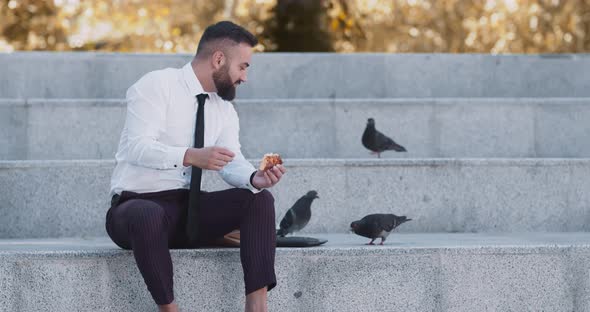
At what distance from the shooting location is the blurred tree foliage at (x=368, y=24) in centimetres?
1777

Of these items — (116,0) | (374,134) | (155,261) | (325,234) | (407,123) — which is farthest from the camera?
(116,0)

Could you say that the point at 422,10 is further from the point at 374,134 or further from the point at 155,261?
the point at 155,261

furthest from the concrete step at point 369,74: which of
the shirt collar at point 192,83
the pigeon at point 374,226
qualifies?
the shirt collar at point 192,83

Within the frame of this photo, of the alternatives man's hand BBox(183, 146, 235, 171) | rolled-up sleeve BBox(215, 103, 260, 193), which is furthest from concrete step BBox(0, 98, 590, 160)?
man's hand BBox(183, 146, 235, 171)

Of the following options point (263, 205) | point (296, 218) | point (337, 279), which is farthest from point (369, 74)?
point (263, 205)

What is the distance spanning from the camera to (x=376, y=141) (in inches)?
315

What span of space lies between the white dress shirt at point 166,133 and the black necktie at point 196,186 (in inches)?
1.8

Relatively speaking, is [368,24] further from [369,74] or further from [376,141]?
[376,141]

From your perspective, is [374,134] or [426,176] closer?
[426,176]

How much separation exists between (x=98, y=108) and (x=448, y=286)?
3.42 m

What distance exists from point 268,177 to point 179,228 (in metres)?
0.54

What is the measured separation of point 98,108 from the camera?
8.21 m

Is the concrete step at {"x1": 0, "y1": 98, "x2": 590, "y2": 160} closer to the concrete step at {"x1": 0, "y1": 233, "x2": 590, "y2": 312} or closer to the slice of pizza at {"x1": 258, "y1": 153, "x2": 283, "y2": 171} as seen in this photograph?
the concrete step at {"x1": 0, "y1": 233, "x2": 590, "y2": 312}

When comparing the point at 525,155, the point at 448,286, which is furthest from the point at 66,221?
the point at 525,155
